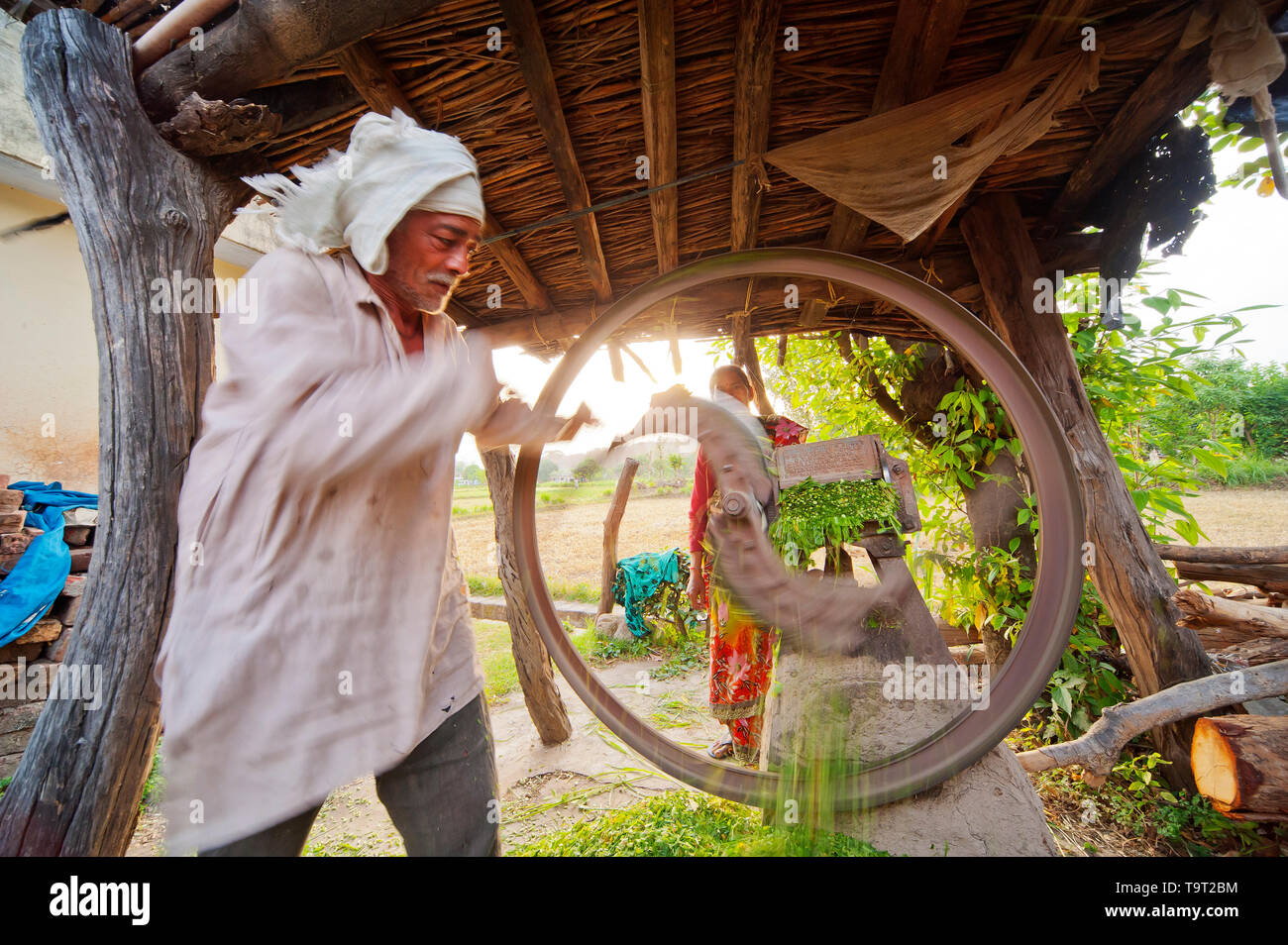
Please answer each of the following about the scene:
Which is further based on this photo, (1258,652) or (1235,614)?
(1235,614)

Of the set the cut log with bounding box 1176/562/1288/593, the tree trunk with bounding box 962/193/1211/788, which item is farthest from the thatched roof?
the cut log with bounding box 1176/562/1288/593

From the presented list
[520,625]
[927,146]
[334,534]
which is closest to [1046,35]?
[927,146]

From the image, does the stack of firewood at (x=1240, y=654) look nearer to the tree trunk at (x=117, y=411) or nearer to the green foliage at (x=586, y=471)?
the green foliage at (x=586, y=471)

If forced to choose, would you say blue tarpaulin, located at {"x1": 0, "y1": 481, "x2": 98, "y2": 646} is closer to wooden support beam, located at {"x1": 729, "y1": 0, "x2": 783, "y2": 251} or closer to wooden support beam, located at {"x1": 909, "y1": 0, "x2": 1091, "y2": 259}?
wooden support beam, located at {"x1": 729, "y1": 0, "x2": 783, "y2": 251}

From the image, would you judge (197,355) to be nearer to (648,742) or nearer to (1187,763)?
(648,742)

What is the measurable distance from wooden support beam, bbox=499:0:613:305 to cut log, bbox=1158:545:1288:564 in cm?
325

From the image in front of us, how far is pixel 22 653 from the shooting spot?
3.23 metres

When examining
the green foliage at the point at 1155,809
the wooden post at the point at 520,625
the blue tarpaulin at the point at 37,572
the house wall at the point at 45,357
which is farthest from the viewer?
the house wall at the point at 45,357

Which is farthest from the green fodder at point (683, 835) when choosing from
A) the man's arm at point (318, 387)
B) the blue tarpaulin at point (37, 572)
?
the blue tarpaulin at point (37, 572)

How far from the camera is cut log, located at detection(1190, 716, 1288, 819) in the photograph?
191cm

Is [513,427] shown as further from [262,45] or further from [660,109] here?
[262,45]

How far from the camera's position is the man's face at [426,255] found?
134 cm

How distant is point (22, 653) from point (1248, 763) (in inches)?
239

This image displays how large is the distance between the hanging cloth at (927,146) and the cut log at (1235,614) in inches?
87.6
